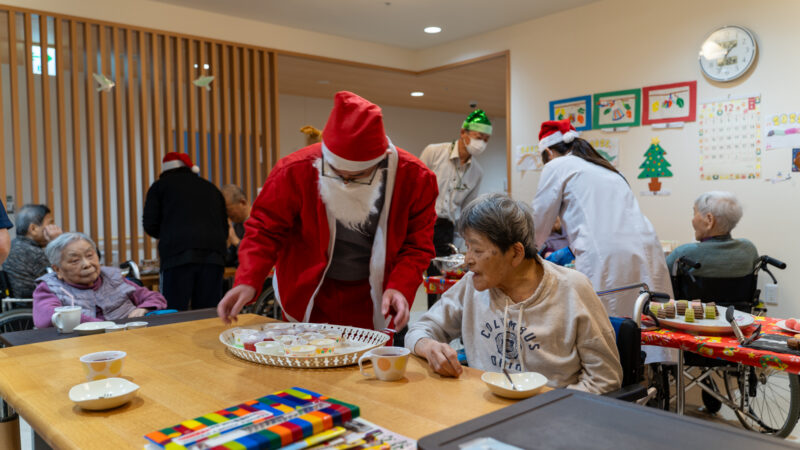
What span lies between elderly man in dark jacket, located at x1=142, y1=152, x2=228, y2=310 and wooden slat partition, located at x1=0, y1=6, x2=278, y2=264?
3.14 ft

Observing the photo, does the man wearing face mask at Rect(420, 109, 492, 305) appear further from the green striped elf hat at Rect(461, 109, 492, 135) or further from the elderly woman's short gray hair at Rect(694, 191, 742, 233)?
the elderly woman's short gray hair at Rect(694, 191, 742, 233)

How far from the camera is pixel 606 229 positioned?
269cm

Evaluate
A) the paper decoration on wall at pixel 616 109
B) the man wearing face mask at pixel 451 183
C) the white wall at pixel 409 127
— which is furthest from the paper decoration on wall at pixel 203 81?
the white wall at pixel 409 127

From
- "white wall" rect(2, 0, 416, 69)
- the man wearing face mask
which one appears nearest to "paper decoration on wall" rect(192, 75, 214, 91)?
"white wall" rect(2, 0, 416, 69)

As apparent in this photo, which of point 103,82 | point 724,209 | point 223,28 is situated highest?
point 223,28

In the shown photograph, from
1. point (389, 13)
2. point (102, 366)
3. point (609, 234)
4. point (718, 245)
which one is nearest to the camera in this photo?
point (102, 366)

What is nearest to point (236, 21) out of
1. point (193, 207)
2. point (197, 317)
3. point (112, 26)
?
point (112, 26)

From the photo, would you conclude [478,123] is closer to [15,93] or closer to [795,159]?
[795,159]

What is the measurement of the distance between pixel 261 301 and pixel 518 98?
9.79 ft

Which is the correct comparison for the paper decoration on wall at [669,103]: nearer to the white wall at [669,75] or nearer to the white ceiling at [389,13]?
the white wall at [669,75]

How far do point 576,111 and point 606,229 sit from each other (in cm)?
274

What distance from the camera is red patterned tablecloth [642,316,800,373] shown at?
1.78 metres

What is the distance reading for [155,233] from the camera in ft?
13.4

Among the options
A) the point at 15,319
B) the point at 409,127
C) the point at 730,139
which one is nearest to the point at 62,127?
the point at 15,319
